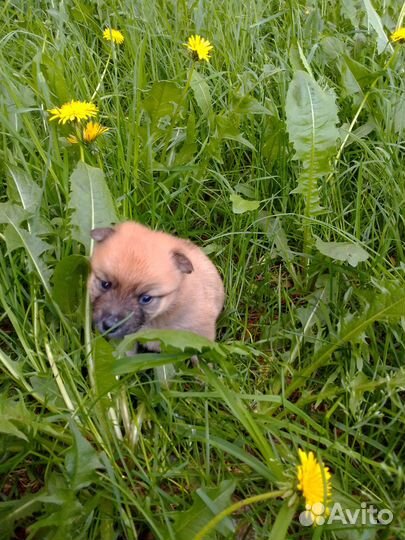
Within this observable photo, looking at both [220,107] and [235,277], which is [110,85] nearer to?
[220,107]

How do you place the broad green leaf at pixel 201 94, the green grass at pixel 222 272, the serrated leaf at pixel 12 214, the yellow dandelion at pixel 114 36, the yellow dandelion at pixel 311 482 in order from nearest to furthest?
the yellow dandelion at pixel 311 482, the green grass at pixel 222 272, the serrated leaf at pixel 12 214, the broad green leaf at pixel 201 94, the yellow dandelion at pixel 114 36

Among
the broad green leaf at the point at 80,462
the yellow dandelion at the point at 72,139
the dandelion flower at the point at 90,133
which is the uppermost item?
the dandelion flower at the point at 90,133

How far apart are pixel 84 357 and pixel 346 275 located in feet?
4.30

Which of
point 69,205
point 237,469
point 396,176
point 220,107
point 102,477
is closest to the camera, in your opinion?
point 102,477


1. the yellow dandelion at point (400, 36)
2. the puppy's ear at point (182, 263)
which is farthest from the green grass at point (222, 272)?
the puppy's ear at point (182, 263)

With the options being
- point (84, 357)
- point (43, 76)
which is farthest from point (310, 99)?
point (84, 357)

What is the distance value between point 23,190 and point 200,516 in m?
1.68

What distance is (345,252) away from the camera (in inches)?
99.3

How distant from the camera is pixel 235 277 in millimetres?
2820

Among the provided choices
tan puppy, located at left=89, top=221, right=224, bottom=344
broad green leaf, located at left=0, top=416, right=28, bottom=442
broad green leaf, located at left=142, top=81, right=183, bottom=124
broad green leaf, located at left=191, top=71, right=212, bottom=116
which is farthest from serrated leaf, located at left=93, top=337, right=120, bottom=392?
broad green leaf, located at left=191, top=71, right=212, bottom=116

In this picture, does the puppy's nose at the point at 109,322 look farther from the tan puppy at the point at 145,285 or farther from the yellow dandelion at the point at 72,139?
the yellow dandelion at the point at 72,139

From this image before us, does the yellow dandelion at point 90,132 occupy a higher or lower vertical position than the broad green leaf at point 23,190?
higher

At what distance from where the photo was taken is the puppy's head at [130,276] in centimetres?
218

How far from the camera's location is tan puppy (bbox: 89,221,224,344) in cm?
219
